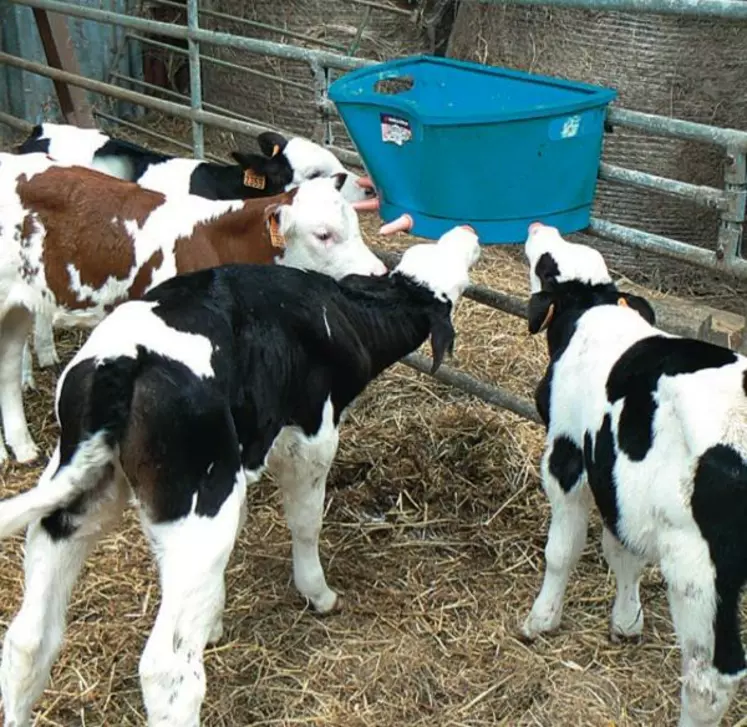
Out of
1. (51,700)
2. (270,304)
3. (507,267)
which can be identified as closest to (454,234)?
(270,304)

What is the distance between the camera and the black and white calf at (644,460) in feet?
9.38

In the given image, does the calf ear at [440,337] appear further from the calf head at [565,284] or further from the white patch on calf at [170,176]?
the white patch on calf at [170,176]

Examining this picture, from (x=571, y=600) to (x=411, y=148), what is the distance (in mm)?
1771

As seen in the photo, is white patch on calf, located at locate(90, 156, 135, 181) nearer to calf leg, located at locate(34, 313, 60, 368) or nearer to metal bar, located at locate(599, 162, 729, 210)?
calf leg, located at locate(34, 313, 60, 368)

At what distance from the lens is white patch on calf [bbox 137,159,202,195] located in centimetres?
569

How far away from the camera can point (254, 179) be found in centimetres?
544

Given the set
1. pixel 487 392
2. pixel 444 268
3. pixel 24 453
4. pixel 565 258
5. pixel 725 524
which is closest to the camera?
pixel 725 524

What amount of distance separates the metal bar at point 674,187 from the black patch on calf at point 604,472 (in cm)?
114

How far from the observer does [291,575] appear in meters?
4.21

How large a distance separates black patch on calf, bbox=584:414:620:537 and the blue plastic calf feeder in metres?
1.07

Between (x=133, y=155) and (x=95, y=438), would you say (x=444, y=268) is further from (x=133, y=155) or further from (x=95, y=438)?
(x=133, y=155)

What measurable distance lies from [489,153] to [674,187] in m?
0.77

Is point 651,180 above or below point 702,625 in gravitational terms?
above

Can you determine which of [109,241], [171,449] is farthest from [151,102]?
[171,449]
